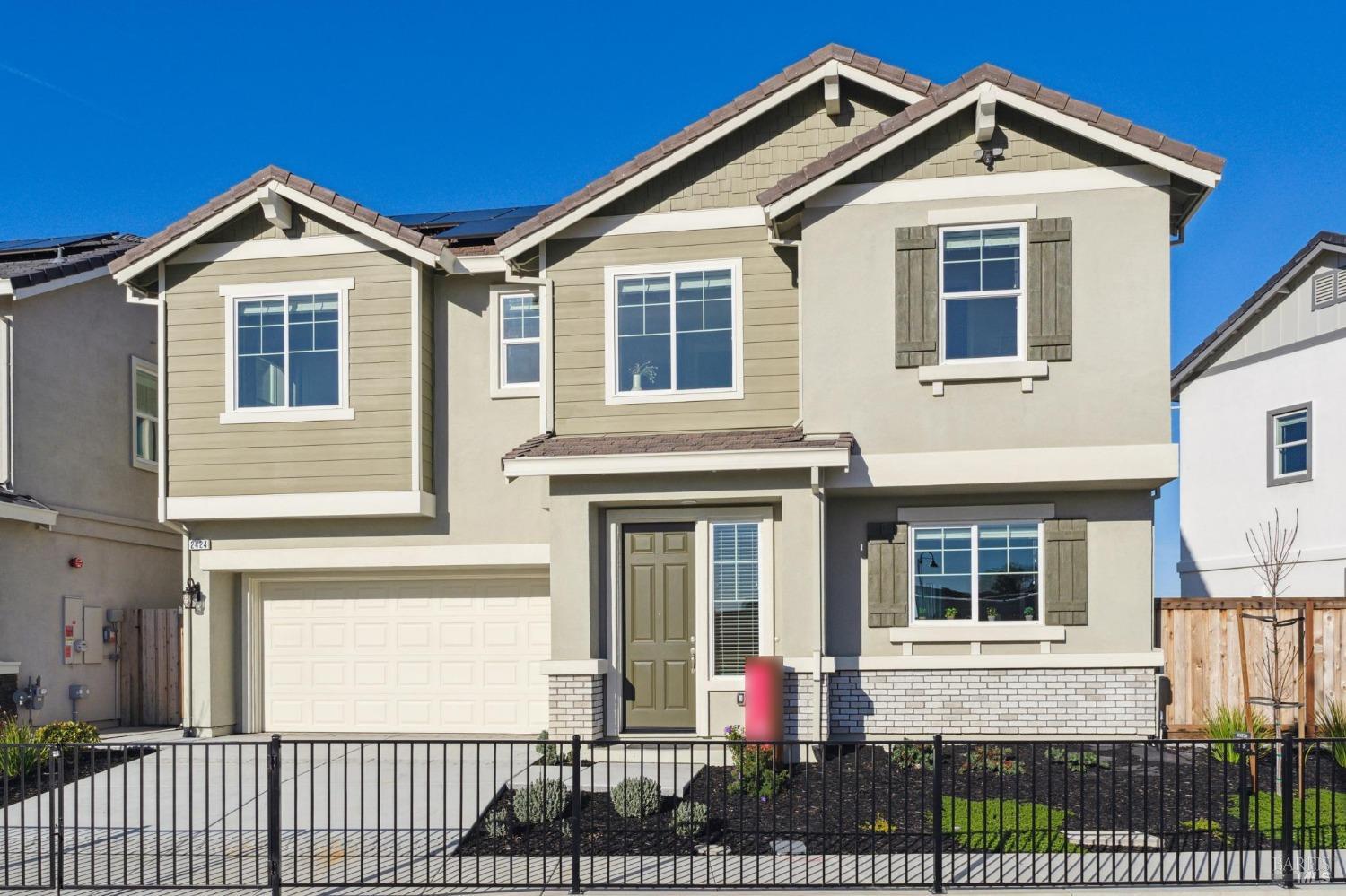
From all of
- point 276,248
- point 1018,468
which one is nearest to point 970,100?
point 1018,468

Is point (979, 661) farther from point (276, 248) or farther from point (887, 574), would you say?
point (276, 248)

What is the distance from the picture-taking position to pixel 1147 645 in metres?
12.9

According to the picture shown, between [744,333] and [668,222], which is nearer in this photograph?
[744,333]

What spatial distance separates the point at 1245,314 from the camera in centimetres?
2214

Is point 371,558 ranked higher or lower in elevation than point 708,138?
lower

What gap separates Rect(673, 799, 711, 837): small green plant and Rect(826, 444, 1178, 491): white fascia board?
4147mm

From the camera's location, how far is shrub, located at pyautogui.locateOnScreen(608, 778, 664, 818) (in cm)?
1012

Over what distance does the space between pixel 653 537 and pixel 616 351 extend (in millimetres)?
2104

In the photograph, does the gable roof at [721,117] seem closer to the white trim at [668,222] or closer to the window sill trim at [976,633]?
the white trim at [668,222]

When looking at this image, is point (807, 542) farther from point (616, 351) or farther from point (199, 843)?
point (199, 843)

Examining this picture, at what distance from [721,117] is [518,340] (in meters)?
3.61

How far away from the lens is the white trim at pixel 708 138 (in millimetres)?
13836

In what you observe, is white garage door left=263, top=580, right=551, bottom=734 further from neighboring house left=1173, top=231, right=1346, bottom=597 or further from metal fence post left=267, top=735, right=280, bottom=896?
neighboring house left=1173, top=231, right=1346, bottom=597

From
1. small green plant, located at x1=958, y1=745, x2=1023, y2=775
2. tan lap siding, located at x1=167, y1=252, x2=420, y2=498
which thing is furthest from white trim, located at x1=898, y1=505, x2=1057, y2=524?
tan lap siding, located at x1=167, y1=252, x2=420, y2=498
